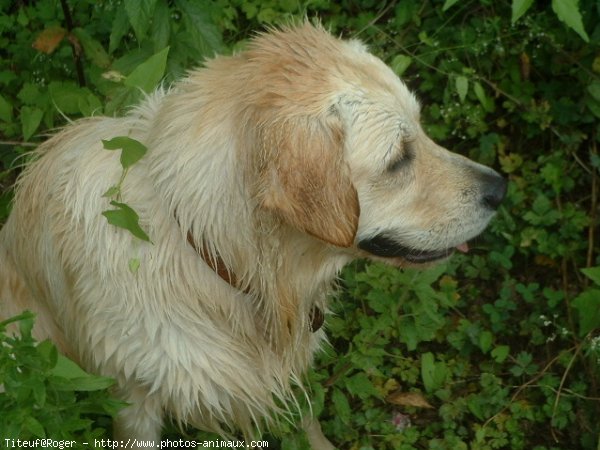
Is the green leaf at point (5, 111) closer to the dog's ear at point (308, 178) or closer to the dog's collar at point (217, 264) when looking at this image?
the dog's collar at point (217, 264)

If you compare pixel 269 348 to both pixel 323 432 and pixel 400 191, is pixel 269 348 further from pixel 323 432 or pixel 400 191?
pixel 323 432

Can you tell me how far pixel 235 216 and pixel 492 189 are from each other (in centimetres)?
80

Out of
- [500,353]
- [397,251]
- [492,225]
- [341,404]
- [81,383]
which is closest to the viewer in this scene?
[81,383]

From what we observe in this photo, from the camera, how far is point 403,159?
2328mm

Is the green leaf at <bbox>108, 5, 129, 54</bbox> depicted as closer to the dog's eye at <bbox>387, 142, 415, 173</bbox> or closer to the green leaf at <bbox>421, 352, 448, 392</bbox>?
the dog's eye at <bbox>387, 142, 415, 173</bbox>

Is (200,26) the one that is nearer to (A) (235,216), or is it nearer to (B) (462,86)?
(A) (235,216)

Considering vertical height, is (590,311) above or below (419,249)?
below

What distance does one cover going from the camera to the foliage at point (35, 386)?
1938mm

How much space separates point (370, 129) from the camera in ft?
7.28

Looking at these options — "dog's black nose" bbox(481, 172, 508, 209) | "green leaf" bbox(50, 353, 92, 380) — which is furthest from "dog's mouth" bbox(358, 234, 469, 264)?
"green leaf" bbox(50, 353, 92, 380)

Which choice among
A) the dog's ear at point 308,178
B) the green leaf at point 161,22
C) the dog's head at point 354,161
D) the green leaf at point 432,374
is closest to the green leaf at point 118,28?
the green leaf at point 161,22

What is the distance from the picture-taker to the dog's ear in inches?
80.9

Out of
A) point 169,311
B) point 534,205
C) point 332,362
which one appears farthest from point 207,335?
point 534,205

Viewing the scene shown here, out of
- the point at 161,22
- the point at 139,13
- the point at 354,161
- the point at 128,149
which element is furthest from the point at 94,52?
the point at 354,161
